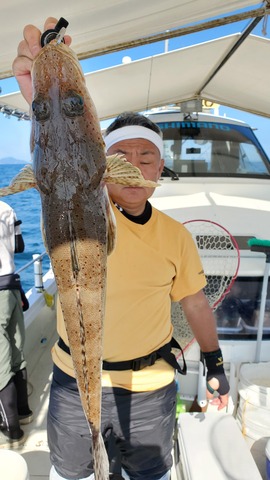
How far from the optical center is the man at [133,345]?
6.63 ft

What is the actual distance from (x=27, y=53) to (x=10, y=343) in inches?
126

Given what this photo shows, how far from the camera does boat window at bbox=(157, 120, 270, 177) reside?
5.97 m

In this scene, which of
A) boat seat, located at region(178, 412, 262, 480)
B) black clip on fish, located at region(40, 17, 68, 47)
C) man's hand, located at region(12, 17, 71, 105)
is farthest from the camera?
boat seat, located at region(178, 412, 262, 480)

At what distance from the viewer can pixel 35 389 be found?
4.52 meters

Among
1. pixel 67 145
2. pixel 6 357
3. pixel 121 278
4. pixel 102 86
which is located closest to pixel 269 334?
pixel 121 278

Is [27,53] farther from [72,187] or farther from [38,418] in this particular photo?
[38,418]

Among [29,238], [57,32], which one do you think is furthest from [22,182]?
[29,238]

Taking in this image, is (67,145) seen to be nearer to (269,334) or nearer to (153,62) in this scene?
(269,334)

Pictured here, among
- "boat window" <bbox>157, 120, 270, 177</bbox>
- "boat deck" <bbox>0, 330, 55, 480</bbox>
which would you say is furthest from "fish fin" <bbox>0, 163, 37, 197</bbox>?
"boat window" <bbox>157, 120, 270, 177</bbox>

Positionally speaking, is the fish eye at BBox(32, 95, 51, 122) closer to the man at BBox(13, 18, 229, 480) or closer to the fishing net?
the man at BBox(13, 18, 229, 480)

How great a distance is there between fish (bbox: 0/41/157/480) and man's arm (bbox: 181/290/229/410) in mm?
1038

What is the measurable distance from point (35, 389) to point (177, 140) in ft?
13.9

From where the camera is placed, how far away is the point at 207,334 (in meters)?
2.36

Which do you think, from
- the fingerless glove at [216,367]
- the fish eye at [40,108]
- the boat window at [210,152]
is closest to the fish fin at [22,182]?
the fish eye at [40,108]
